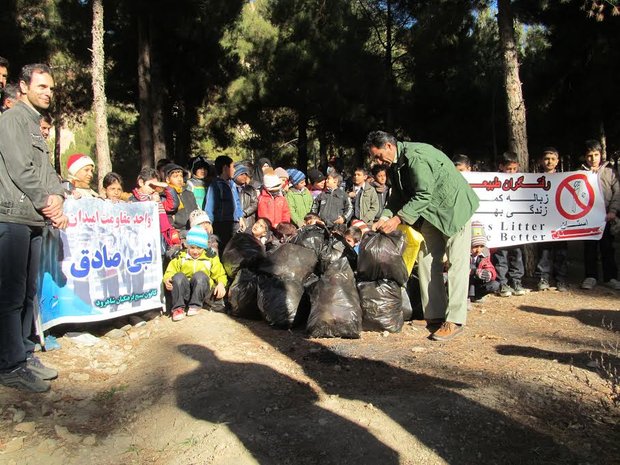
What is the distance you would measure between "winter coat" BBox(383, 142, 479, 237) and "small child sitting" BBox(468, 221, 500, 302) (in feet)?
4.54

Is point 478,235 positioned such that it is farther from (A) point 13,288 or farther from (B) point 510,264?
(A) point 13,288

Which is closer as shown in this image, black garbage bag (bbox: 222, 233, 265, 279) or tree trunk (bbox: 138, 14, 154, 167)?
black garbage bag (bbox: 222, 233, 265, 279)

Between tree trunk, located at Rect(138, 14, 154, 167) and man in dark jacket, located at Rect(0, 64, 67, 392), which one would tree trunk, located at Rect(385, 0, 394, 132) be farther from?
man in dark jacket, located at Rect(0, 64, 67, 392)

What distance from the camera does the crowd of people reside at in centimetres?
369

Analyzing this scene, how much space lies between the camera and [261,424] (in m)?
3.23

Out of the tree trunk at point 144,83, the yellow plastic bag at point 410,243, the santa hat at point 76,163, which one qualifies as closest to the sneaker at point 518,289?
the yellow plastic bag at point 410,243

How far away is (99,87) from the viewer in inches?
409

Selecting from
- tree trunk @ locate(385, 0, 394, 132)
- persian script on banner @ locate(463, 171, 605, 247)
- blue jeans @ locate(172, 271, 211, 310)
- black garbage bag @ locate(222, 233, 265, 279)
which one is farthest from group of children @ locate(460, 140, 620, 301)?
tree trunk @ locate(385, 0, 394, 132)

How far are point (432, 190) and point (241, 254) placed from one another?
7.25ft

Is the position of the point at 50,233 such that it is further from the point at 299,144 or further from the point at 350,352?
the point at 299,144

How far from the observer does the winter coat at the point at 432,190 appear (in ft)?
15.8

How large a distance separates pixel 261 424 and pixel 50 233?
2.62 metres

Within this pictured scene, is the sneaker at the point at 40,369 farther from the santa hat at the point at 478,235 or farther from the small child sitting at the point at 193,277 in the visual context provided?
the santa hat at the point at 478,235

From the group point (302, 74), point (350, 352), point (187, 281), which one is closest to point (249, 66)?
point (302, 74)
